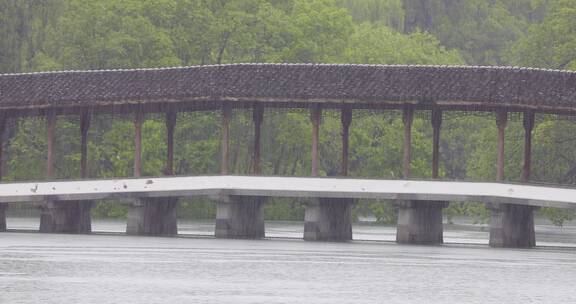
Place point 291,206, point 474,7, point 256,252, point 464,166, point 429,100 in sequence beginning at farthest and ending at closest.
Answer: point 474,7
point 464,166
point 291,206
point 429,100
point 256,252

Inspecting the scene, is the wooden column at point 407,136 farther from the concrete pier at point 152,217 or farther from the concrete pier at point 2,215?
the concrete pier at point 2,215

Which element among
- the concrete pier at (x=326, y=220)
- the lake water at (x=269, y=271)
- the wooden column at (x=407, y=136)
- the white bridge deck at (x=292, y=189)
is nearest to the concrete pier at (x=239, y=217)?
the lake water at (x=269, y=271)

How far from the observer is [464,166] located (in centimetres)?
8731

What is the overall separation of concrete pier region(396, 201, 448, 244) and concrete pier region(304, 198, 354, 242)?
6.59 ft

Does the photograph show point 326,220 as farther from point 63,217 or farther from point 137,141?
point 63,217

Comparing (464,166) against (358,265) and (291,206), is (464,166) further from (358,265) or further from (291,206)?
(358,265)

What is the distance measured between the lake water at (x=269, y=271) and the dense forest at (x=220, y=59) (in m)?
20.9

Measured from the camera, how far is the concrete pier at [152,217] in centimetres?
5716

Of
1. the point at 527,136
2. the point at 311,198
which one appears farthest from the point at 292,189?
the point at 527,136

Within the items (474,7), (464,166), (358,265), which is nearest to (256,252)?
(358,265)

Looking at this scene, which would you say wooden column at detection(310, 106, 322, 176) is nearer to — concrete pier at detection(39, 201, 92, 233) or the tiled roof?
the tiled roof

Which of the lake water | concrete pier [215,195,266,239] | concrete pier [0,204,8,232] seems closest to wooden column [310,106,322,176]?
concrete pier [215,195,266,239]

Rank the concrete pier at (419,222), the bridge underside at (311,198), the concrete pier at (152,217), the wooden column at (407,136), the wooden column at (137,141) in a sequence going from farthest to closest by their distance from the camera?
1. the concrete pier at (152,217)
2. the wooden column at (137,141)
3. the concrete pier at (419,222)
4. the wooden column at (407,136)
5. the bridge underside at (311,198)

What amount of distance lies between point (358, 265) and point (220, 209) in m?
12.1
